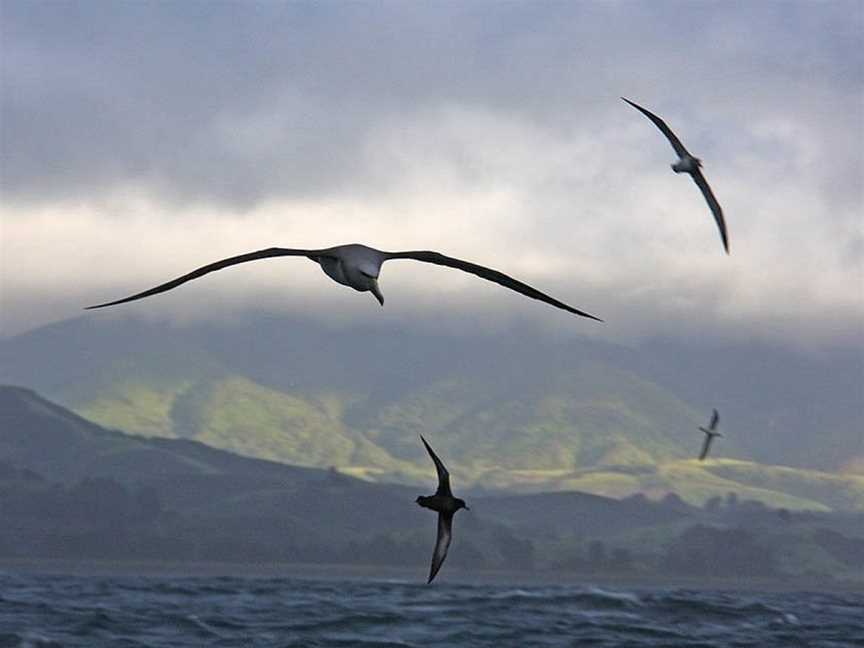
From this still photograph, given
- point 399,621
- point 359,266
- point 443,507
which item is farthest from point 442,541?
point 399,621

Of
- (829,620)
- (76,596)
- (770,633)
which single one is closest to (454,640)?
(770,633)

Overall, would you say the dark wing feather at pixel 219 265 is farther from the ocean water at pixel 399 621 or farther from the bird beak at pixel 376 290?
the ocean water at pixel 399 621

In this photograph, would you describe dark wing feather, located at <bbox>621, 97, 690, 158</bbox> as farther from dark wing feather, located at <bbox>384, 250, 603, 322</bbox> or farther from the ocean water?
the ocean water

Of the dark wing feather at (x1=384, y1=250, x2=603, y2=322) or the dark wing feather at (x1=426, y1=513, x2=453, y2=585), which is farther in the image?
the dark wing feather at (x1=426, y1=513, x2=453, y2=585)

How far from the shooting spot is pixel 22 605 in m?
161

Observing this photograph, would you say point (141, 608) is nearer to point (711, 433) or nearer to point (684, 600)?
point (684, 600)

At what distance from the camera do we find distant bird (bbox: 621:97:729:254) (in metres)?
33.3

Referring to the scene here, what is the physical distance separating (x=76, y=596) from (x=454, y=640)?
92339 millimetres

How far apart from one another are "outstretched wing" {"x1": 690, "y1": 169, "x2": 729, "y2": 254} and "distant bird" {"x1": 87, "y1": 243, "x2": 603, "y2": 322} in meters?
14.3

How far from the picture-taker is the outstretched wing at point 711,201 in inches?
1297

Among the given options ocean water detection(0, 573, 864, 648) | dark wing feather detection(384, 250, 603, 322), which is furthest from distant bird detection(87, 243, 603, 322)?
ocean water detection(0, 573, 864, 648)

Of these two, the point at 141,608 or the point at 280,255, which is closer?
the point at 280,255

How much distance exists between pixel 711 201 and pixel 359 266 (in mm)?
17648

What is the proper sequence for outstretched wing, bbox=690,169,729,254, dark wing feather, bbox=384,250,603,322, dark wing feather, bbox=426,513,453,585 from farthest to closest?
outstretched wing, bbox=690,169,729,254 → dark wing feather, bbox=426,513,453,585 → dark wing feather, bbox=384,250,603,322
